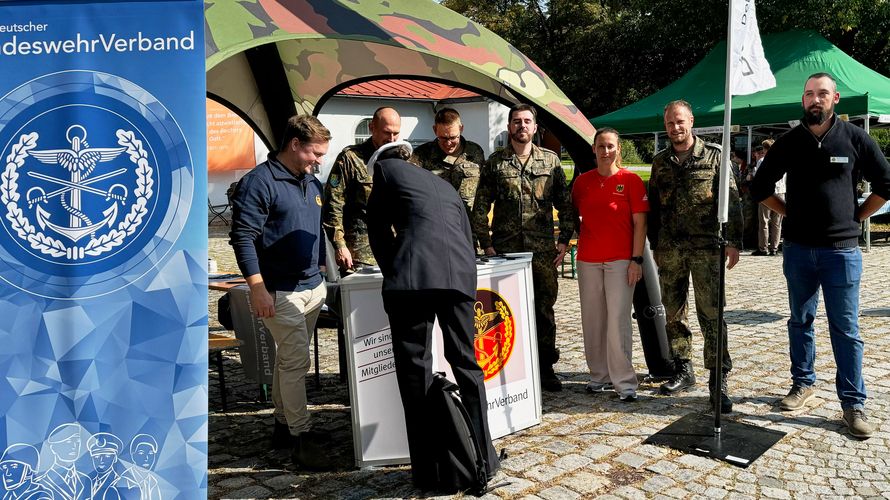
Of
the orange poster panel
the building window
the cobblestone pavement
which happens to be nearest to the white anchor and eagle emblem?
the cobblestone pavement

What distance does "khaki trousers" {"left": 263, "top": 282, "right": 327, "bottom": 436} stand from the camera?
13.8 ft

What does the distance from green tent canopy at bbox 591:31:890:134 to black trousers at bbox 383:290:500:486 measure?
1177cm

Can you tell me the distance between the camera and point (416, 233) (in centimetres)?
380

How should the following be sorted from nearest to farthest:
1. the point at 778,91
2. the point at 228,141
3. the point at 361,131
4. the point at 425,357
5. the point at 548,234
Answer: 1. the point at 425,357
2. the point at 548,234
3. the point at 778,91
4. the point at 228,141
5. the point at 361,131

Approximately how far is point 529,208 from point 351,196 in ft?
4.09

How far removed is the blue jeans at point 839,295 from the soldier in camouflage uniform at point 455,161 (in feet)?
7.26

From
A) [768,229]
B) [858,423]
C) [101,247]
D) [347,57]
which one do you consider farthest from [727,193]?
[768,229]

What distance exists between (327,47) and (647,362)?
12.9 feet

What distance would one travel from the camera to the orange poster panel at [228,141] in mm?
20094

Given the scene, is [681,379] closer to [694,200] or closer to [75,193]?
[694,200]

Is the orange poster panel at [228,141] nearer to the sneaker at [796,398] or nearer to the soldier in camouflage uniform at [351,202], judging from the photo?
the soldier in camouflage uniform at [351,202]

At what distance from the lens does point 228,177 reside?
22047 millimetres

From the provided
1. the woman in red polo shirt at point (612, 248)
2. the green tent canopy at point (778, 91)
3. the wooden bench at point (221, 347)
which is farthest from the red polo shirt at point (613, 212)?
the green tent canopy at point (778, 91)

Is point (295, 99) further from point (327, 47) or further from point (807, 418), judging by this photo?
point (807, 418)
